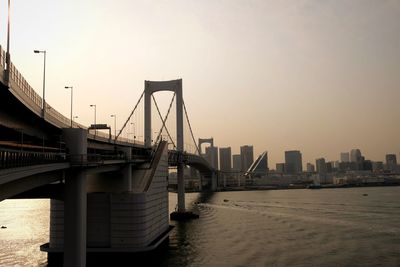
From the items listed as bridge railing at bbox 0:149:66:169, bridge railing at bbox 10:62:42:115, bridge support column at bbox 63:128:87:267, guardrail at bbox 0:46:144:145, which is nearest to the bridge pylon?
bridge support column at bbox 63:128:87:267

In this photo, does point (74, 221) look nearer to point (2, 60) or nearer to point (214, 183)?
point (2, 60)

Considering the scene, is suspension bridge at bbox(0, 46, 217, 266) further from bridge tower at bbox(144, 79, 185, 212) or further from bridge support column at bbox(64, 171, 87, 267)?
bridge tower at bbox(144, 79, 185, 212)

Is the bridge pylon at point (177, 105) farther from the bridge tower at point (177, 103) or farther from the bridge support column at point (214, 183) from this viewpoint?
the bridge support column at point (214, 183)

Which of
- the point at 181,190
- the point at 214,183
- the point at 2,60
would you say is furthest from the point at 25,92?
the point at 214,183

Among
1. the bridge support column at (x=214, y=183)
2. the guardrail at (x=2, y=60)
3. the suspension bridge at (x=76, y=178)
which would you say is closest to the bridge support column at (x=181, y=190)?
the suspension bridge at (x=76, y=178)

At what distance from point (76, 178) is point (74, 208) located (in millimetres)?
1402

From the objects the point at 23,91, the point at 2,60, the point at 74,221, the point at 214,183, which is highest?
the point at 2,60

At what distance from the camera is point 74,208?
19.2 metres

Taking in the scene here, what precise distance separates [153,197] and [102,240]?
5.46 meters

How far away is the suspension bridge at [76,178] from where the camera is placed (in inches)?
531

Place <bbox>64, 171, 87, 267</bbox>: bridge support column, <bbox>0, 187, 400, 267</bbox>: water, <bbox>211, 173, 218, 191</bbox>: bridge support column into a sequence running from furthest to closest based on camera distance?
<bbox>211, 173, 218, 191</bbox>: bridge support column → <bbox>0, 187, 400, 267</bbox>: water → <bbox>64, 171, 87, 267</bbox>: bridge support column

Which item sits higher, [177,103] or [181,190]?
[177,103]

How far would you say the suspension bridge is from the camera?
13500 mm

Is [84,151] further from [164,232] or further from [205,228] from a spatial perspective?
[205,228]
